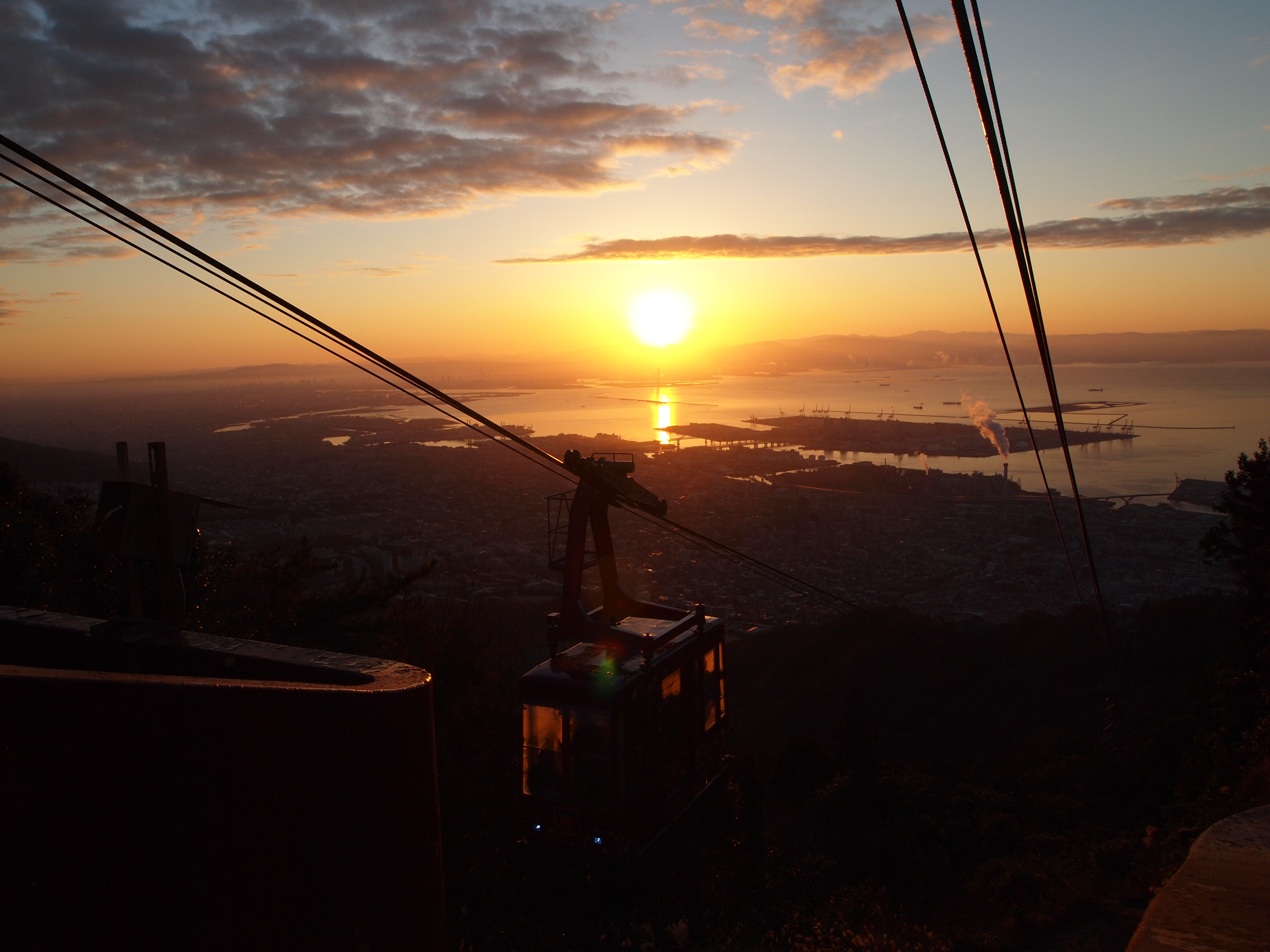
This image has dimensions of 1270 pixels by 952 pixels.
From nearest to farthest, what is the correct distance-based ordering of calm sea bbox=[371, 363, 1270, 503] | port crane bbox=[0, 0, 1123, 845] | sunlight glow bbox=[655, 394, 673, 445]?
port crane bbox=[0, 0, 1123, 845] < calm sea bbox=[371, 363, 1270, 503] < sunlight glow bbox=[655, 394, 673, 445]

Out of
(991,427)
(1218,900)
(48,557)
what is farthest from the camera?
(991,427)

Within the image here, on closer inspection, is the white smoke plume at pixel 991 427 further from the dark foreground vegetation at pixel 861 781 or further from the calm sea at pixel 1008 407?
the dark foreground vegetation at pixel 861 781

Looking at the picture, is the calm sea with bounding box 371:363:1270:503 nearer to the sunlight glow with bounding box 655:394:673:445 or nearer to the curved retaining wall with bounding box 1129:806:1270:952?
the sunlight glow with bounding box 655:394:673:445

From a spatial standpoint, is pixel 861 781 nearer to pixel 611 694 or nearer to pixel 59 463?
pixel 611 694

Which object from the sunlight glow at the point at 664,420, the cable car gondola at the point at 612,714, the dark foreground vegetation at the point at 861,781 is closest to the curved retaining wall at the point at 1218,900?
the dark foreground vegetation at the point at 861,781

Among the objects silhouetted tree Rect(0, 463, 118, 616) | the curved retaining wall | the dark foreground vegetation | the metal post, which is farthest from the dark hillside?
the curved retaining wall

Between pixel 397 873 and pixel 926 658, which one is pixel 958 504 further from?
pixel 397 873

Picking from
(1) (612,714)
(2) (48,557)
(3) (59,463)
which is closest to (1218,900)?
(1) (612,714)
